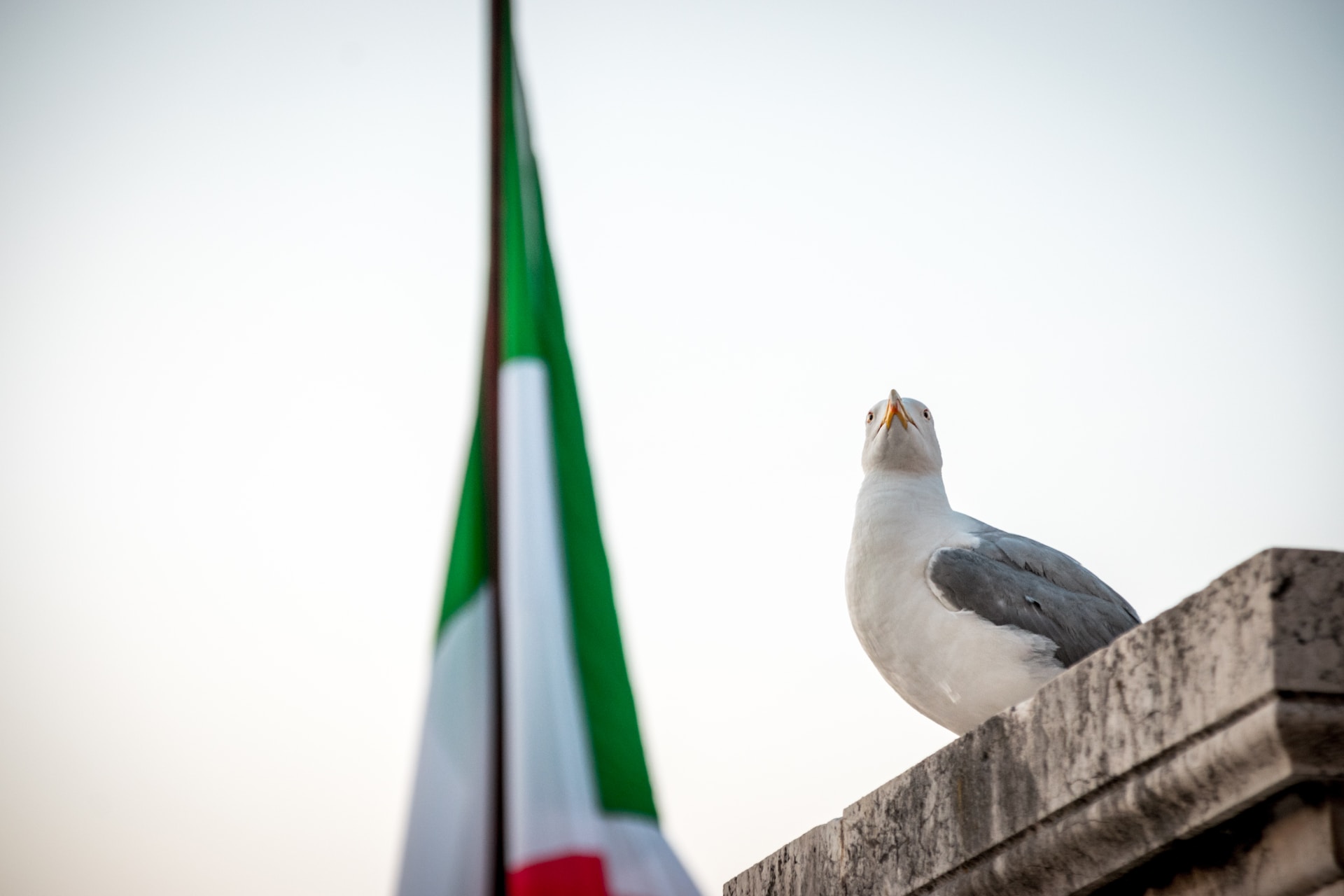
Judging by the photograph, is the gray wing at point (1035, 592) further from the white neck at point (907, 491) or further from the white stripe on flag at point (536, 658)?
the white stripe on flag at point (536, 658)

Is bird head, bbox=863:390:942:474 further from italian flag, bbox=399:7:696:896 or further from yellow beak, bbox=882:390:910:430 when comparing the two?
italian flag, bbox=399:7:696:896

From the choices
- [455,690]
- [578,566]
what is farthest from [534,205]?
[455,690]

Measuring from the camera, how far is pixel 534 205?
348cm

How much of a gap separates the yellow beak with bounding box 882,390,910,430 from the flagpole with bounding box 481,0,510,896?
1.90 m

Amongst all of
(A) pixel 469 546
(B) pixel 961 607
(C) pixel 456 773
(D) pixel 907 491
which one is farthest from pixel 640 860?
(D) pixel 907 491

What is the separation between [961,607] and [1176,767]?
139cm

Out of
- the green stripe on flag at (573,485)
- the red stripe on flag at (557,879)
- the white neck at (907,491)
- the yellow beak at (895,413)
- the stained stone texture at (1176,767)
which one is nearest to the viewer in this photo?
the stained stone texture at (1176,767)

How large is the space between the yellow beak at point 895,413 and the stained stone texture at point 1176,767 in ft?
5.03

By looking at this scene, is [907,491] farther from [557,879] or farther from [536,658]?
[557,879]

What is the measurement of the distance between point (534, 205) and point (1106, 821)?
1.93m

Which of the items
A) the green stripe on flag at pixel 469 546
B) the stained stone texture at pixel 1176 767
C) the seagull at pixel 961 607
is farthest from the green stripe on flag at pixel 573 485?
the seagull at pixel 961 607

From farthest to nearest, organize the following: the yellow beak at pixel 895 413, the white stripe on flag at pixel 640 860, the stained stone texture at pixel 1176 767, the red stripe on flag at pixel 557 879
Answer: the yellow beak at pixel 895 413 → the white stripe on flag at pixel 640 860 → the red stripe on flag at pixel 557 879 → the stained stone texture at pixel 1176 767

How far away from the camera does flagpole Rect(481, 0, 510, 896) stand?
2.91 meters

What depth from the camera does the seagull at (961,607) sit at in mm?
4059
